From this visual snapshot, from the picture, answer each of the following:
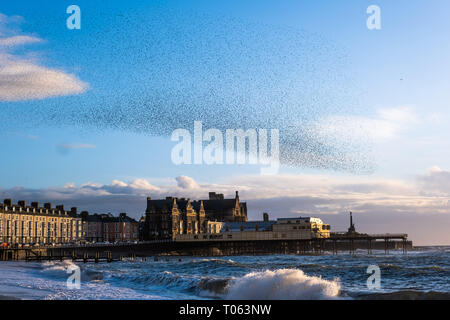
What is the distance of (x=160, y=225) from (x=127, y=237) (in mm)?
35983

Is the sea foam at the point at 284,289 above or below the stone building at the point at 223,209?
below

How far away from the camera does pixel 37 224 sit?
154m

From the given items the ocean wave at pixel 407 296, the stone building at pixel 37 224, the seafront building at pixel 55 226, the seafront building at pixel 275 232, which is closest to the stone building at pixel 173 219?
the seafront building at pixel 275 232

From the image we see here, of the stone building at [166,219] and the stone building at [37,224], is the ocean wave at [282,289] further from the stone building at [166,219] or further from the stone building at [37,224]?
the stone building at [166,219]

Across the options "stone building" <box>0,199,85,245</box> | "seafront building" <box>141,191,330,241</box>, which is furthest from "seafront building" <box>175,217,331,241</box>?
"stone building" <box>0,199,85,245</box>

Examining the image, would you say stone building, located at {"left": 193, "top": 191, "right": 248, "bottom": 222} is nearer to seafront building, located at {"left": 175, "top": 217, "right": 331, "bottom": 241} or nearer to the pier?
seafront building, located at {"left": 175, "top": 217, "right": 331, "bottom": 241}

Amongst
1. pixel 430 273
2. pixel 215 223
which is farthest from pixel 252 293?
pixel 215 223

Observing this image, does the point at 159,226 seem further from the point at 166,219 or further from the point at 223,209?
the point at 223,209

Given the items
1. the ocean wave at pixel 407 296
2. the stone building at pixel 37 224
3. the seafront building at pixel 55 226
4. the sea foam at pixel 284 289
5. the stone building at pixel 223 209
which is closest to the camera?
the sea foam at pixel 284 289

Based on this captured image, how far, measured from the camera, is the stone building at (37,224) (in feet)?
463

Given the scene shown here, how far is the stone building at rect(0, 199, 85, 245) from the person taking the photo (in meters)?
141

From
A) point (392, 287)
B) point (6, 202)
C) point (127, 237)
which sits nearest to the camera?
point (392, 287)
